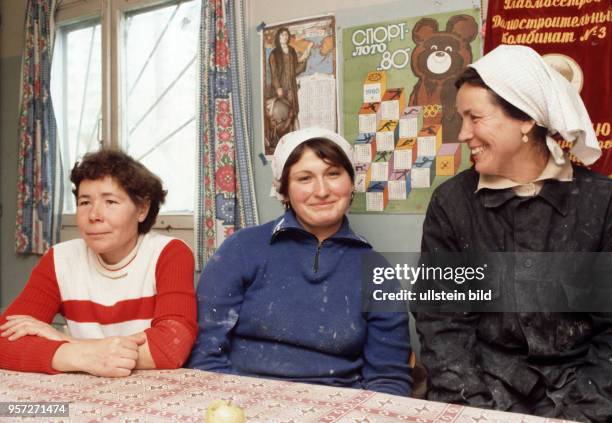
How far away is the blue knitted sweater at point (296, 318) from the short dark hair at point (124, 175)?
0.99 ft

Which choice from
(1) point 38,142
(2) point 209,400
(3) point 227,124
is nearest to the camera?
(2) point 209,400

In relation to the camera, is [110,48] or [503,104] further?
[110,48]

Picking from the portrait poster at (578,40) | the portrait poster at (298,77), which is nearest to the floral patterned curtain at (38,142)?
the portrait poster at (298,77)

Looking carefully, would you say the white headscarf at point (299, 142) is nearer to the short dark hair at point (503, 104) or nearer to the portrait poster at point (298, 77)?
the short dark hair at point (503, 104)

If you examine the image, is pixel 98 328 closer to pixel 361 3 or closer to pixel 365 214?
pixel 365 214

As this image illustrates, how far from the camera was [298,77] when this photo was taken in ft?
8.63

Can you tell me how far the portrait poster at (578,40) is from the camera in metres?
1.91

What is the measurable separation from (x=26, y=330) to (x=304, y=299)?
Answer: 0.75 meters

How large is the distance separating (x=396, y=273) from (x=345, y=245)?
177 millimetres

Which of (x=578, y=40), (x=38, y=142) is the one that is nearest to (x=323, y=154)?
(x=578, y=40)

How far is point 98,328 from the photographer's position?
1.60 m

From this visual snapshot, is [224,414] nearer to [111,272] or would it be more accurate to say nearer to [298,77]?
[111,272]

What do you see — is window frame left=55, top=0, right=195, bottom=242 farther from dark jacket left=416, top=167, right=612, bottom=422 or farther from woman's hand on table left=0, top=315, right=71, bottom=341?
dark jacket left=416, top=167, right=612, bottom=422

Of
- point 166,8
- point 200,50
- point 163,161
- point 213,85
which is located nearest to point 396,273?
point 213,85
